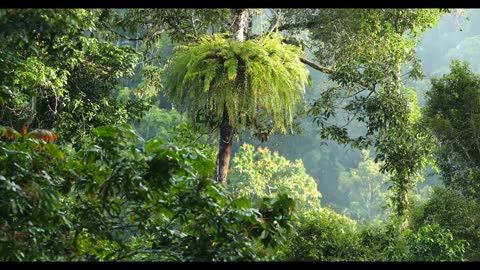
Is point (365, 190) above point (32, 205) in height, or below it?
below

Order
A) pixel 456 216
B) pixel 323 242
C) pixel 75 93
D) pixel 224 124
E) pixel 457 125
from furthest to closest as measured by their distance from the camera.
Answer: pixel 75 93 → pixel 457 125 → pixel 456 216 → pixel 224 124 → pixel 323 242

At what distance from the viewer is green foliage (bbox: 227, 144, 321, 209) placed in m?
23.9

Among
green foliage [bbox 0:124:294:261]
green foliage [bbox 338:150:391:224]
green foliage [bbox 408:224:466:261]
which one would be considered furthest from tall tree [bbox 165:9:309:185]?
green foliage [bbox 338:150:391:224]

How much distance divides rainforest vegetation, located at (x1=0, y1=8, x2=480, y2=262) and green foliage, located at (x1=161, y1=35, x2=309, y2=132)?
0.6 inches

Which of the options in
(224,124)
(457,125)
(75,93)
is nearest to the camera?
(224,124)

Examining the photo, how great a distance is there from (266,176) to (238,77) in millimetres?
17580

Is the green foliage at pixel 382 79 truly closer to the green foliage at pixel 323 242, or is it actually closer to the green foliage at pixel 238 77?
the green foliage at pixel 238 77

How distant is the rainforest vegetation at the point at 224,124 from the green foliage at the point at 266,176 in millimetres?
13768

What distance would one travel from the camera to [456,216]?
845 cm

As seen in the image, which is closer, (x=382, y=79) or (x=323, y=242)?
(x=323, y=242)

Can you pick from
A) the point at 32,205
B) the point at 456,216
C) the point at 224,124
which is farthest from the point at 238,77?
the point at 32,205

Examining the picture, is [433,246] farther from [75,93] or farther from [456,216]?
[75,93]

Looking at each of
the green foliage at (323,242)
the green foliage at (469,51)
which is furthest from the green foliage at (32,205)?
the green foliage at (469,51)

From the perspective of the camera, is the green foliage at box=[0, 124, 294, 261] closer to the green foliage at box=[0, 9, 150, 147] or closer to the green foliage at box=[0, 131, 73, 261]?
the green foliage at box=[0, 131, 73, 261]
